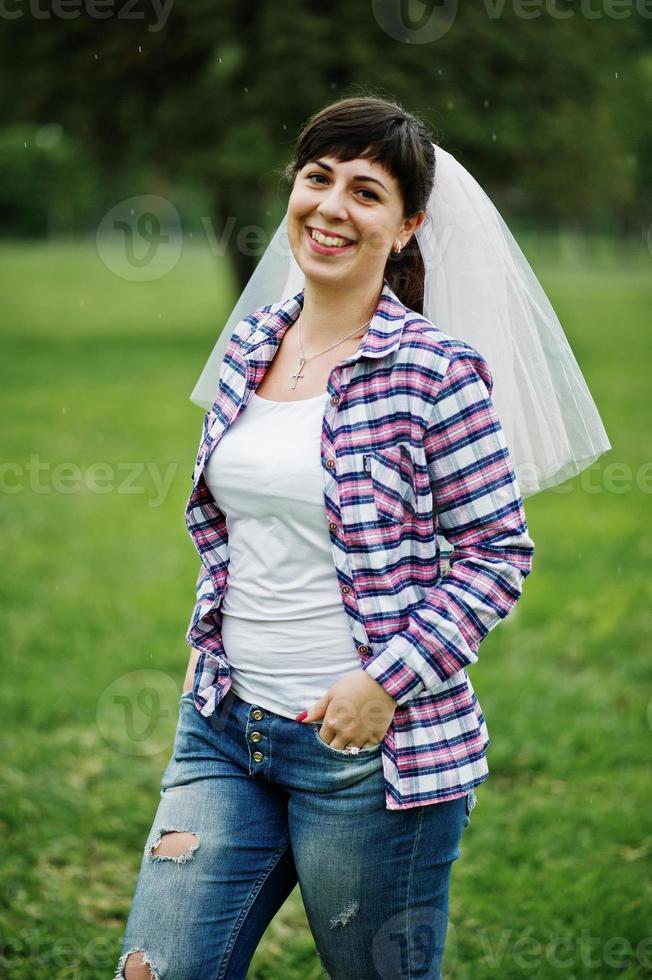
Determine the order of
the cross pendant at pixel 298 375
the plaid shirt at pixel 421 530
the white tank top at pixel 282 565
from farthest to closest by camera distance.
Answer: the cross pendant at pixel 298 375, the white tank top at pixel 282 565, the plaid shirt at pixel 421 530

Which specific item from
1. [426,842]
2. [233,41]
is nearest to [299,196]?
[426,842]

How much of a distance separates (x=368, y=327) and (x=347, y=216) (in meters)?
0.21

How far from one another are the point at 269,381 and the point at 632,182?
19.0 meters

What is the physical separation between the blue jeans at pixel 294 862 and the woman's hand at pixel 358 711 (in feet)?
0.13

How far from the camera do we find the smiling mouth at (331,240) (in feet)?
6.57

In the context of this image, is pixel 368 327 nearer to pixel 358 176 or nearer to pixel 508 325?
pixel 358 176

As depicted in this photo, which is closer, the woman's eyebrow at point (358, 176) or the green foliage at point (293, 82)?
the woman's eyebrow at point (358, 176)

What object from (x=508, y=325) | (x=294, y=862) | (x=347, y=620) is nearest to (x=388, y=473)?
(x=347, y=620)

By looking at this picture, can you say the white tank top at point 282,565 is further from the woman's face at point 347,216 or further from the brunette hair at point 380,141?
the brunette hair at point 380,141

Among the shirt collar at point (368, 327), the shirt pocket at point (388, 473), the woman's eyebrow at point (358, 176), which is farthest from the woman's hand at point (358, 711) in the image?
the woman's eyebrow at point (358, 176)

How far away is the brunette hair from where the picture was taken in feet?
6.55

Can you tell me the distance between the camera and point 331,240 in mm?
2004

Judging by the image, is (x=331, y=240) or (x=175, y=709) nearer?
(x=331, y=240)

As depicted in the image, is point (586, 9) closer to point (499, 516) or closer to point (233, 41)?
point (233, 41)
